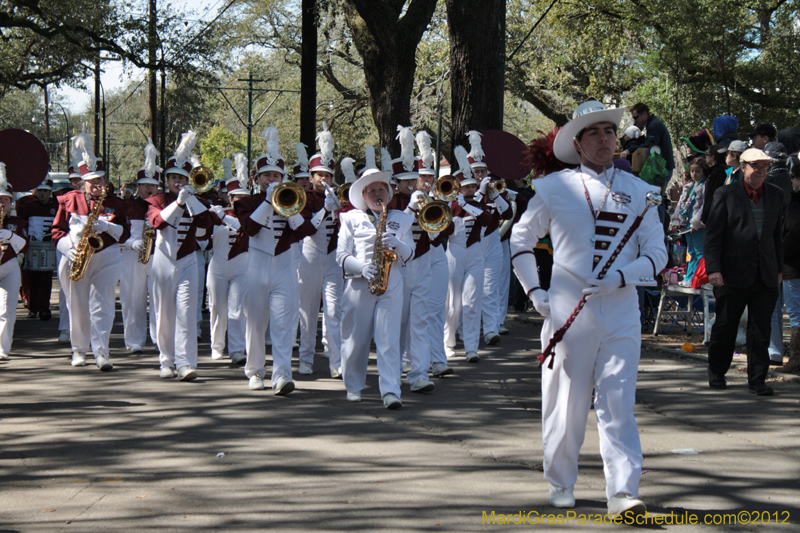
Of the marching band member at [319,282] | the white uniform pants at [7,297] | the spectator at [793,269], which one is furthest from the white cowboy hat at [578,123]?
the white uniform pants at [7,297]

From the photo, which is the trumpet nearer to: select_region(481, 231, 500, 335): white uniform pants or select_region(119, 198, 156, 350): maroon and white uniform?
select_region(481, 231, 500, 335): white uniform pants

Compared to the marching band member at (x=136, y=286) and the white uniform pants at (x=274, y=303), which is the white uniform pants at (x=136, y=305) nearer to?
the marching band member at (x=136, y=286)

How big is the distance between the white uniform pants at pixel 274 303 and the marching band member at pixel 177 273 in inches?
39.0

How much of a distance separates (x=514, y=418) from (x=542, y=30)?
96.4 feet

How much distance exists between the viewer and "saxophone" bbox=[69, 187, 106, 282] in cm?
1022

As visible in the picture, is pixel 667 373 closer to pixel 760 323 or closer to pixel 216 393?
pixel 760 323

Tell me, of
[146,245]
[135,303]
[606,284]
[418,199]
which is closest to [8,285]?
[135,303]

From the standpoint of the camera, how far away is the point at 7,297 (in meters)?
10.9

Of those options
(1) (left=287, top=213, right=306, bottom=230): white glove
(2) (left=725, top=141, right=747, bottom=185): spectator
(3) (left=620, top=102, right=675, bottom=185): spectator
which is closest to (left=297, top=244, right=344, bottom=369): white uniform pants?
(1) (left=287, top=213, right=306, bottom=230): white glove

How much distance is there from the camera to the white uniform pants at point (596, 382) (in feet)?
16.2

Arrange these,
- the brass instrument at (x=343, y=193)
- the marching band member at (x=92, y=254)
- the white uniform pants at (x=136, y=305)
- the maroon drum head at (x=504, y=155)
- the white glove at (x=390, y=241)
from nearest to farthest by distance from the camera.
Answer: the white glove at (x=390, y=241) < the brass instrument at (x=343, y=193) < the marching band member at (x=92, y=254) < the white uniform pants at (x=136, y=305) < the maroon drum head at (x=504, y=155)

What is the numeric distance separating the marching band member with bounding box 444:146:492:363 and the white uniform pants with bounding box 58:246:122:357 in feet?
13.7

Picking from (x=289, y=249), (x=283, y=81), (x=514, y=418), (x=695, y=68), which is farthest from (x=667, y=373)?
(x=283, y=81)

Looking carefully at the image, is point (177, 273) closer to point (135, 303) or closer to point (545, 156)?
point (135, 303)
